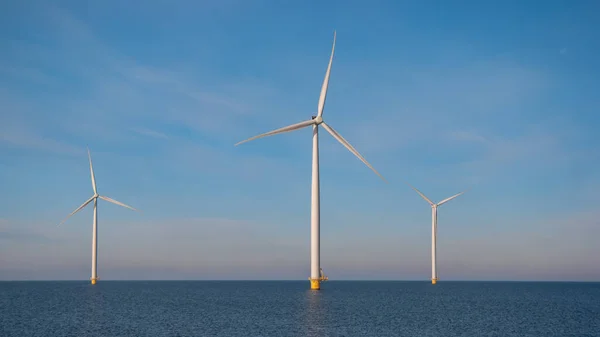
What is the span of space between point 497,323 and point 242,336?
4417cm

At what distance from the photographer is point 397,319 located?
3610 inches

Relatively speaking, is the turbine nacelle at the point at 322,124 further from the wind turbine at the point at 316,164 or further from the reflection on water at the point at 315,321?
the reflection on water at the point at 315,321

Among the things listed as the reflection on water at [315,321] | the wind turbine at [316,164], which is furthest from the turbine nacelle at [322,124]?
the reflection on water at [315,321]

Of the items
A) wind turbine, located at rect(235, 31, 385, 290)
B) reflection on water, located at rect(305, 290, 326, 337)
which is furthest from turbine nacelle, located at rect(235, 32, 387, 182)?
reflection on water, located at rect(305, 290, 326, 337)

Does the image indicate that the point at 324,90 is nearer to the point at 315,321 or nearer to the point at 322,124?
the point at 322,124

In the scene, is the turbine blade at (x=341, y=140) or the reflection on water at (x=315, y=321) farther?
the turbine blade at (x=341, y=140)

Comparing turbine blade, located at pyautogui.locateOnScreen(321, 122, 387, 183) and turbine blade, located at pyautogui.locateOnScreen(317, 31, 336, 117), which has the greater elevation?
turbine blade, located at pyautogui.locateOnScreen(317, 31, 336, 117)

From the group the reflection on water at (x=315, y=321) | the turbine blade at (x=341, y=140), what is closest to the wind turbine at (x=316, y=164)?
the turbine blade at (x=341, y=140)

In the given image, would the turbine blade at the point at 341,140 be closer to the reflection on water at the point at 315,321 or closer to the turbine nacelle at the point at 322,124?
the turbine nacelle at the point at 322,124

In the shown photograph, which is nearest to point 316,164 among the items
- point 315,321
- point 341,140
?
point 341,140

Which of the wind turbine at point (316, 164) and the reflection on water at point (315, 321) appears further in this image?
the wind turbine at point (316, 164)

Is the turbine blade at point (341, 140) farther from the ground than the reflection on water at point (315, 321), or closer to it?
farther from the ground

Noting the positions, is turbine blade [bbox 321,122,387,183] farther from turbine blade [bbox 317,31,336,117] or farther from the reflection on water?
the reflection on water

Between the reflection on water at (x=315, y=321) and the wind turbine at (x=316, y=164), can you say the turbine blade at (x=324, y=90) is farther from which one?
the reflection on water at (x=315, y=321)
